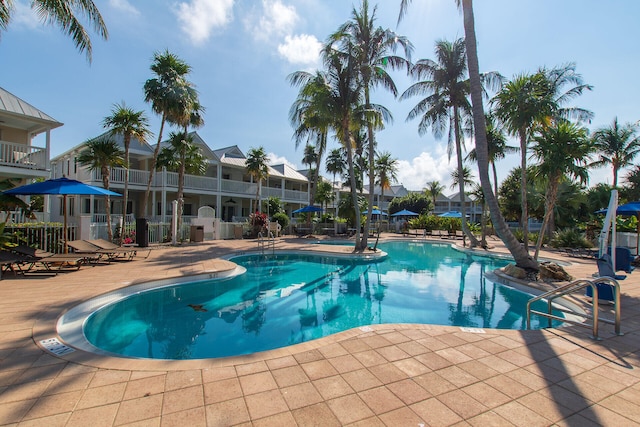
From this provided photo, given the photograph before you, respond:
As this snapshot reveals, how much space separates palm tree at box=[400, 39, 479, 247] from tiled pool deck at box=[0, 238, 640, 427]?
15.3 metres

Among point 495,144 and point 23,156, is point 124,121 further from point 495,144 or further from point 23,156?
point 495,144

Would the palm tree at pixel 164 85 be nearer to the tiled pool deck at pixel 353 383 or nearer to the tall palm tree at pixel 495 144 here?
the tiled pool deck at pixel 353 383

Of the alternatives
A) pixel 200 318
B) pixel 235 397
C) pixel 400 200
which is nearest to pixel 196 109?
pixel 200 318

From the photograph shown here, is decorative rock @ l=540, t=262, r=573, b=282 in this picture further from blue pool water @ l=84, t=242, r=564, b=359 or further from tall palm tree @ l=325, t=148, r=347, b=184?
tall palm tree @ l=325, t=148, r=347, b=184

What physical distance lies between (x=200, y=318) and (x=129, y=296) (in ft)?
7.00

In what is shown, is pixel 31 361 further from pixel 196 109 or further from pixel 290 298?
pixel 196 109

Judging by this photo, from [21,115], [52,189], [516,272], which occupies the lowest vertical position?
[516,272]

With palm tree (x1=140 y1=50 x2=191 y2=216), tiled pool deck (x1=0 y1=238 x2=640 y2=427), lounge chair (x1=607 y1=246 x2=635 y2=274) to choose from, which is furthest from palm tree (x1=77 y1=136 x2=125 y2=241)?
lounge chair (x1=607 y1=246 x2=635 y2=274)

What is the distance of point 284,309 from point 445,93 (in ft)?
52.8

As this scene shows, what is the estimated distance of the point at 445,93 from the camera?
1720 centimetres

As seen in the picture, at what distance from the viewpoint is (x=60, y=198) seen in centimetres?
1755

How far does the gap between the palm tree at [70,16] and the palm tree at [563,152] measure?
49.1ft

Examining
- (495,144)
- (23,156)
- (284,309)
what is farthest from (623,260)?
(23,156)

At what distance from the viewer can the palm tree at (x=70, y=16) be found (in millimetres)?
8156
